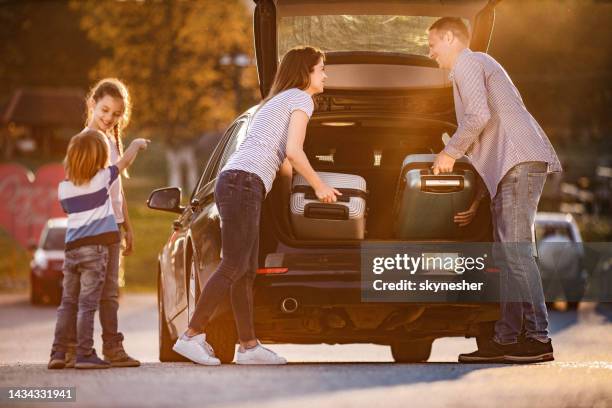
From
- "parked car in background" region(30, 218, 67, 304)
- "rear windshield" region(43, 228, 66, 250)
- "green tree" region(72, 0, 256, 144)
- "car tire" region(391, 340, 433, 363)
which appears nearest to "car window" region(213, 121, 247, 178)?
"car tire" region(391, 340, 433, 363)

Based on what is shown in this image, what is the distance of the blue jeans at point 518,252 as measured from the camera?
9812 millimetres

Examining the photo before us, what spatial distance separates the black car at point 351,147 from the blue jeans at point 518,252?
137 mm

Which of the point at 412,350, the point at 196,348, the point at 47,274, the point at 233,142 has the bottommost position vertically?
the point at 47,274

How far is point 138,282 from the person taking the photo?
32344mm

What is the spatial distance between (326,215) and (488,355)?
4.36 feet

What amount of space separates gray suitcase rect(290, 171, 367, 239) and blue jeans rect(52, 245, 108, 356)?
1.23 m

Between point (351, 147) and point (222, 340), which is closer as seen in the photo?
point (222, 340)

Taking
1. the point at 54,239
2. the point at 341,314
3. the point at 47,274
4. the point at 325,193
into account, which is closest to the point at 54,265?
the point at 47,274

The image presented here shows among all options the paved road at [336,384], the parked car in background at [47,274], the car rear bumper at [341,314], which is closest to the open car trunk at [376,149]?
the car rear bumper at [341,314]

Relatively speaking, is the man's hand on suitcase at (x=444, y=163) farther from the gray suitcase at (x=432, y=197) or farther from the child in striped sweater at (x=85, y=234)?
the child in striped sweater at (x=85, y=234)

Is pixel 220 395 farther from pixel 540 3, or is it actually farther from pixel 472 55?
pixel 540 3

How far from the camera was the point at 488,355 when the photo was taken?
9992 mm

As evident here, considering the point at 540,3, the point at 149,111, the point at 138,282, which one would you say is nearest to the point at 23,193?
the point at 138,282

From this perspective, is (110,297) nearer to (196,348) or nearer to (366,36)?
(196,348)
